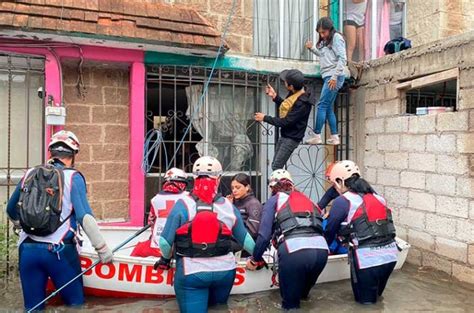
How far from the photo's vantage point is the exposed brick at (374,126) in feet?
24.5

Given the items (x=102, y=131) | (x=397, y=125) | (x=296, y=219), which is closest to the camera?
(x=296, y=219)

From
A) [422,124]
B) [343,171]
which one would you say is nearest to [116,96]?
[343,171]

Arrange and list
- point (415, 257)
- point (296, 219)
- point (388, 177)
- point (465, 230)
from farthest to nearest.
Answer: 1. point (388, 177)
2. point (415, 257)
3. point (465, 230)
4. point (296, 219)

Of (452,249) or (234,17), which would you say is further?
(234,17)

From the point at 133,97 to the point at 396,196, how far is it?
13.7 ft

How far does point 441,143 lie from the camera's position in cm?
620

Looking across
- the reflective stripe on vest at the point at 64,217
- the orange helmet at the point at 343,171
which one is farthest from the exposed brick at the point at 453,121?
the reflective stripe on vest at the point at 64,217

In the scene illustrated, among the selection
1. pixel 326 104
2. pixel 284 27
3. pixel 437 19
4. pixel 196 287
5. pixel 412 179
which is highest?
pixel 437 19

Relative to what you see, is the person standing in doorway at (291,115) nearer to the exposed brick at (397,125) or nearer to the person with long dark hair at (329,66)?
the person with long dark hair at (329,66)

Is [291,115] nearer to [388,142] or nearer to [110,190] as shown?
[388,142]

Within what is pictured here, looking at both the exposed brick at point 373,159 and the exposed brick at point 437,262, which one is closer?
the exposed brick at point 437,262

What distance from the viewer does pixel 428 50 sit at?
21.4ft

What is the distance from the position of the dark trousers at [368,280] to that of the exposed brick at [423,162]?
6.45ft

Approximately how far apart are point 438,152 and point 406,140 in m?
0.70
